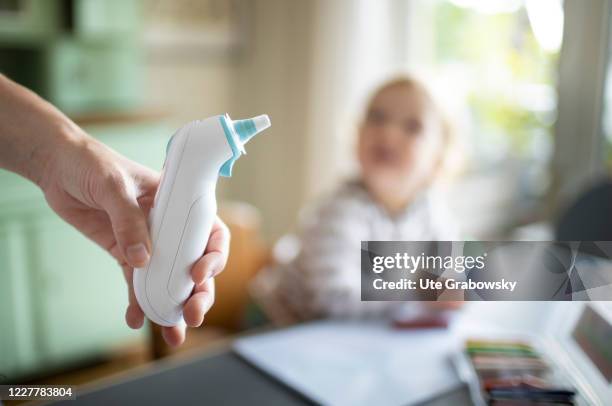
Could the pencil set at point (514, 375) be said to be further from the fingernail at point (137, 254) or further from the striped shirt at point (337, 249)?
the fingernail at point (137, 254)

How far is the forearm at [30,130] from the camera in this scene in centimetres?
54

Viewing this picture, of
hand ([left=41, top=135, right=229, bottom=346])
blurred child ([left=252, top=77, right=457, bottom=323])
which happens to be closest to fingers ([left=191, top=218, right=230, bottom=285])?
hand ([left=41, top=135, right=229, bottom=346])

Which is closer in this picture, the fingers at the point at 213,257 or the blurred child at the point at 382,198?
the fingers at the point at 213,257

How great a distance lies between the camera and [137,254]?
18.6 inches

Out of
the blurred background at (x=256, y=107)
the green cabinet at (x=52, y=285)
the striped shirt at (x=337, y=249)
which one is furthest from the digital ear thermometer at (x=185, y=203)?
the green cabinet at (x=52, y=285)

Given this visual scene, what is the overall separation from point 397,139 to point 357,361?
57cm

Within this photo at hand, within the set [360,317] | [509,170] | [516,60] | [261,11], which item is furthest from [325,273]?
[261,11]

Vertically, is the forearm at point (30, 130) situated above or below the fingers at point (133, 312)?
above

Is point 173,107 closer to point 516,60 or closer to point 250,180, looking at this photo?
point 250,180

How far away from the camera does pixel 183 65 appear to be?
2.39 metres

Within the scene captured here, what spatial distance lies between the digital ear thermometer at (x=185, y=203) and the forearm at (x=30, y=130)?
118 mm

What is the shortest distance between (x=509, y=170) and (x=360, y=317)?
4.26 feet

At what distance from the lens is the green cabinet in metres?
1.66

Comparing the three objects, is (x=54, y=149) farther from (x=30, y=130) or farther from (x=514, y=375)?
(x=514, y=375)
